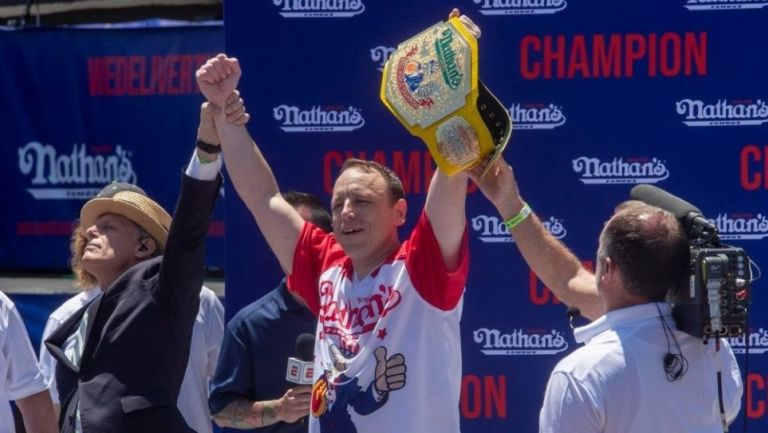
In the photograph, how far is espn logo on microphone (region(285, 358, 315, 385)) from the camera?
3615mm

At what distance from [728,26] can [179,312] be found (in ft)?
7.11

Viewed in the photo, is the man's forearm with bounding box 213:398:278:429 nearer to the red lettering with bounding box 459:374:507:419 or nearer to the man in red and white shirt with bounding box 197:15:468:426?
the man in red and white shirt with bounding box 197:15:468:426

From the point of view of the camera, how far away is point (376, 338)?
10.1 ft

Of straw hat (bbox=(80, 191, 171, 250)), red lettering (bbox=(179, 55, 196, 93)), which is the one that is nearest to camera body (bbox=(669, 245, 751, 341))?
straw hat (bbox=(80, 191, 171, 250))

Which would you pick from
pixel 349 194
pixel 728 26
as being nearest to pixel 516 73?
pixel 728 26

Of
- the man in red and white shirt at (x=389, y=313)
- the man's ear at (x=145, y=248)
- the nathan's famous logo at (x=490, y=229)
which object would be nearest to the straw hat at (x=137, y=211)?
the man's ear at (x=145, y=248)

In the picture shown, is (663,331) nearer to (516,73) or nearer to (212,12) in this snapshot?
(516,73)

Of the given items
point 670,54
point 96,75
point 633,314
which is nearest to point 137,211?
point 633,314

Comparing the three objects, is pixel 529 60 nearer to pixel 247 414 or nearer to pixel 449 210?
pixel 449 210

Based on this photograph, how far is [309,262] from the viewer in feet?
11.2

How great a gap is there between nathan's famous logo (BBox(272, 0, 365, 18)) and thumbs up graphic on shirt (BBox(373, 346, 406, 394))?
1.65 meters

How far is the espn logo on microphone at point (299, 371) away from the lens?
362 centimetres

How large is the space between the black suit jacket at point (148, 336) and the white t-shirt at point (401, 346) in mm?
521

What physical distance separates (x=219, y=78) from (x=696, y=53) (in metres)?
1.81
